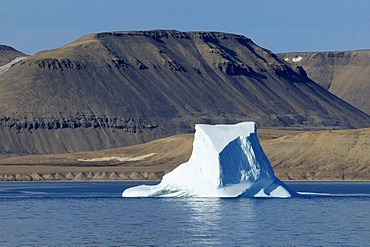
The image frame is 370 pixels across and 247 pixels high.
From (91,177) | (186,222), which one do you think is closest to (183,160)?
(91,177)

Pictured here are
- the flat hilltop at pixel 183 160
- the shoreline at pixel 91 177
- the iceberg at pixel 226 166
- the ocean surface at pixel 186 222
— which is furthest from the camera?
the shoreline at pixel 91 177

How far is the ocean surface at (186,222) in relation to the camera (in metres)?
54.3

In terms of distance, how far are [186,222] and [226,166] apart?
13.4 m

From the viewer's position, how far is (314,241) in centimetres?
5384

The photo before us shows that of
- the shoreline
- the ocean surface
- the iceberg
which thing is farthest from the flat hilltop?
the iceberg

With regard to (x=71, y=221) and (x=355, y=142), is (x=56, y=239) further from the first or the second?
(x=355, y=142)

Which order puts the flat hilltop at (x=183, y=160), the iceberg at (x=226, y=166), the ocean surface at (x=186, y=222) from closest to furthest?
the ocean surface at (x=186, y=222), the iceberg at (x=226, y=166), the flat hilltop at (x=183, y=160)

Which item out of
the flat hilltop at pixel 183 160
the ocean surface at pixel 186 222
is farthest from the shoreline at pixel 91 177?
the ocean surface at pixel 186 222

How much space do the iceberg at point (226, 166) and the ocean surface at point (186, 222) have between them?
1.14 meters

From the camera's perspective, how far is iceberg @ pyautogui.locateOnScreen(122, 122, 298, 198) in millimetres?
77188

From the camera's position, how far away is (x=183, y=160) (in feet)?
547

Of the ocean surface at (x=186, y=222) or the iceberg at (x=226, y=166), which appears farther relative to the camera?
the iceberg at (x=226, y=166)

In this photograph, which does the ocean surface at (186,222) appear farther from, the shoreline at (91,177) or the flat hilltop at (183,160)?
the shoreline at (91,177)

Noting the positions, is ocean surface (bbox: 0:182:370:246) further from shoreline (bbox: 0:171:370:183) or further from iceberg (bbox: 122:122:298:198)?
shoreline (bbox: 0:171:370:183)
